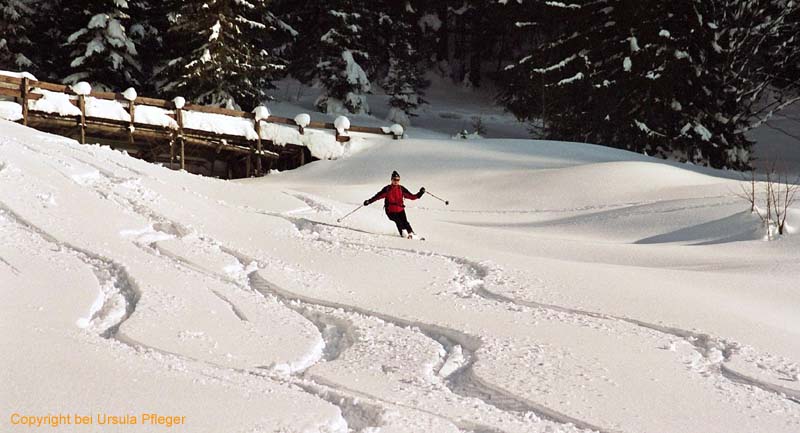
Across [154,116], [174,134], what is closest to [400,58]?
[174,134]

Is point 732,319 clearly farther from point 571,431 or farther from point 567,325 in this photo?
point 571,431

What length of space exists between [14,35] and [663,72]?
23.0 m

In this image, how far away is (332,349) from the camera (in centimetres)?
699

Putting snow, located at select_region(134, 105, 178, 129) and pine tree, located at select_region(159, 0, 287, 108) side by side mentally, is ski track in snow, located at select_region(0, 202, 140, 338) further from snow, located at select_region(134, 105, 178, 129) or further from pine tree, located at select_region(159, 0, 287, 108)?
pine tree, located at select_region(159, 0, 287, 108)

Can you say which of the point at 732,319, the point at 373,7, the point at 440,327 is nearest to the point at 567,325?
the point at 440,327

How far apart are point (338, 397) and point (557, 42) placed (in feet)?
91.1

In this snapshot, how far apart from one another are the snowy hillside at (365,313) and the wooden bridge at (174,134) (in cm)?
510

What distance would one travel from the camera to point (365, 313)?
26.7ft

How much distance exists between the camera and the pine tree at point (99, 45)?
90.4 feet

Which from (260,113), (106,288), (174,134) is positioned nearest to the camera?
(106,288)

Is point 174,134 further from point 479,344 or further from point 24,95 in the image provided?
point 479,344

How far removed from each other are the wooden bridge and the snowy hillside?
510 cm

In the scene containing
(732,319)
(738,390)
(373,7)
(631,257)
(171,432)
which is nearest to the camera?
(171,432)

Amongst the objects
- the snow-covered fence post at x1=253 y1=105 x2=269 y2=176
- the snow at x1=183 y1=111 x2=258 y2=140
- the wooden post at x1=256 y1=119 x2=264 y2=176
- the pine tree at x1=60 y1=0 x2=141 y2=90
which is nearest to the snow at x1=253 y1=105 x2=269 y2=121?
the snow-covered fence post at x1=253 y1=105 x2=269 y2=176
